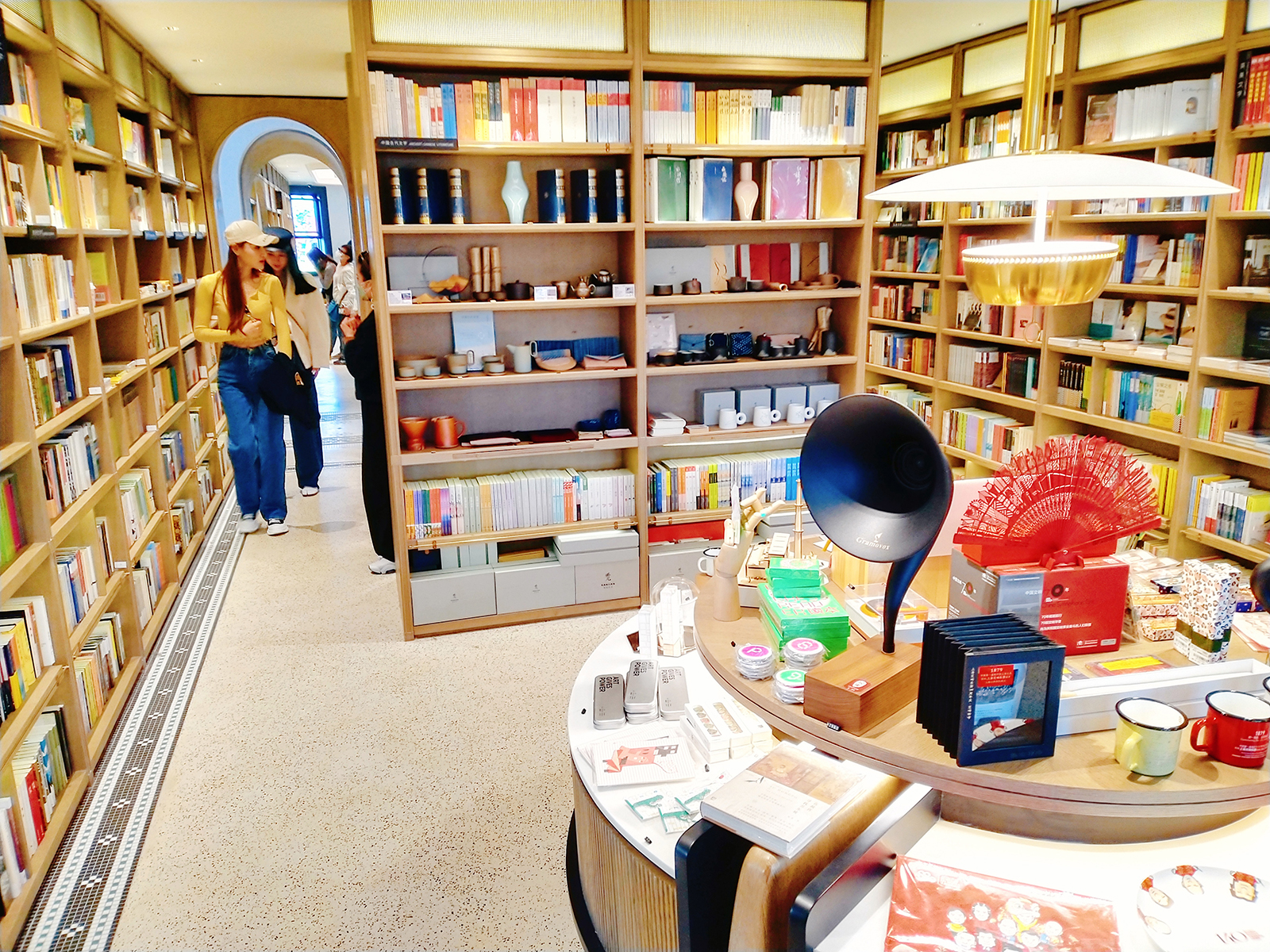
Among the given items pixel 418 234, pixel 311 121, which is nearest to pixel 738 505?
pixel 418 234

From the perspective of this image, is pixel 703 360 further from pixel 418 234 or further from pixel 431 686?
pixel 431 686

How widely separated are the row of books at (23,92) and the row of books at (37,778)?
1937 mm

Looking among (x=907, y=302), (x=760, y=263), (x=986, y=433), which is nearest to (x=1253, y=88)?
A: (x=760, y=263)

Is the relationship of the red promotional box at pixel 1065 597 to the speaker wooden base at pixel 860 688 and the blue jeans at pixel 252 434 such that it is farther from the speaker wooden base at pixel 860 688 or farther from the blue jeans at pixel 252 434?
the blue jeans at pixel 252 434

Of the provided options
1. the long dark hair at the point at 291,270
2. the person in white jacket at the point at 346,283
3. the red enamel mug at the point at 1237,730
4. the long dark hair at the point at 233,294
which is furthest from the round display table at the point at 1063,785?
the person in white jacket at the point at 346,283

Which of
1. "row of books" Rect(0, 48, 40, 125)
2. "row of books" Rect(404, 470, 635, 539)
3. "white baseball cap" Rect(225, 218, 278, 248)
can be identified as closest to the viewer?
"row of books" Rect(0, 48, 40, 125)

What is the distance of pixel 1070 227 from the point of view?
4.73 m

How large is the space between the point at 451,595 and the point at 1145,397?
335 cm

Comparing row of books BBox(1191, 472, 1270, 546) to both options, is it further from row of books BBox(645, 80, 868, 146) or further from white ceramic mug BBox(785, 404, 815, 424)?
row of books BBox(645, 80, 868, 146)

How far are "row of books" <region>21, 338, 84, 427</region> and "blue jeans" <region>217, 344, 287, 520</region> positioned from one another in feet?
6.08

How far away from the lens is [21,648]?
100 inches

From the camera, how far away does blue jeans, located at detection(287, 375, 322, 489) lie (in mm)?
6039

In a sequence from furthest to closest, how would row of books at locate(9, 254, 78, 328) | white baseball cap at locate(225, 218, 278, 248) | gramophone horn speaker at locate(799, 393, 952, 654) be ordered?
white baseball cap at locate(225, 218, 278, 248), row of books at locate(9, 254, 78, 328), gramophone horn speaker at locate(799, 393, 952, 654)

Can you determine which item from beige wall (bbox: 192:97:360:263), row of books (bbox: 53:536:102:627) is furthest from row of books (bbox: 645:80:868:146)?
beige wall (bbox: 192:97:360:263)
